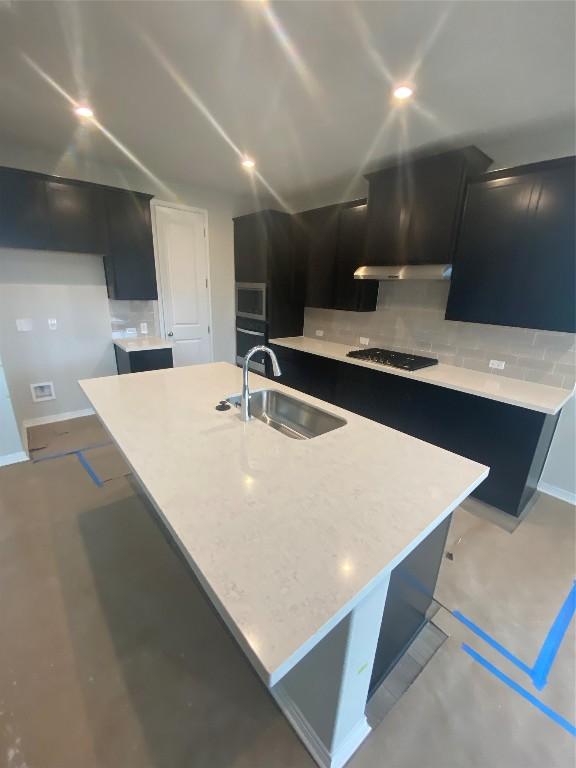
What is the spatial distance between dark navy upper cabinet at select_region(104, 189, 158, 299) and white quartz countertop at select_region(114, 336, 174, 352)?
0.47m

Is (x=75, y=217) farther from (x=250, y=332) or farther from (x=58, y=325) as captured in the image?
(x=250, y=332)

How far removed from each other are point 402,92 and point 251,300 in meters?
2.47

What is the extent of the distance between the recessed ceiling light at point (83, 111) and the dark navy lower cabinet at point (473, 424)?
2673 millimetres

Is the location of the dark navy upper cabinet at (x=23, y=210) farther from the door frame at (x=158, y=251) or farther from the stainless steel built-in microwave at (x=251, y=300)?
the stainless steel built-in microwave at (x=251, y=300)

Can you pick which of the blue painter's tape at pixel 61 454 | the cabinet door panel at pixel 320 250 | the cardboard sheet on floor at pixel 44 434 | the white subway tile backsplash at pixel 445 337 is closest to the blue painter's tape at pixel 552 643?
the white subway tile backsplash at pixel 445 337

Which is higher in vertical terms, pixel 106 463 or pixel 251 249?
pixel 251 249

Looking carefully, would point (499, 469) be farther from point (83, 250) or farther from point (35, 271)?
point (35, 271)

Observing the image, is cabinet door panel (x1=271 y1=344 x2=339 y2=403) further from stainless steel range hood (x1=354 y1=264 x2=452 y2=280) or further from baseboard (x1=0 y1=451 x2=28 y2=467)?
baseboard (x1=0 y1=451 x2=28 y2=467)

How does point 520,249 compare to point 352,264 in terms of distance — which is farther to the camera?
point 352,264

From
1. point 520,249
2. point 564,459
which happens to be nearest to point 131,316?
point 520,249

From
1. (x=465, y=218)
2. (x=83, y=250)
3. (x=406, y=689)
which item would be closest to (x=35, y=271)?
(x=83, y=250)

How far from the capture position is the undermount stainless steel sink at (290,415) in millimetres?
1630

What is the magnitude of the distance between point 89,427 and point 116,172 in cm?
260

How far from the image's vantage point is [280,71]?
169 cm
